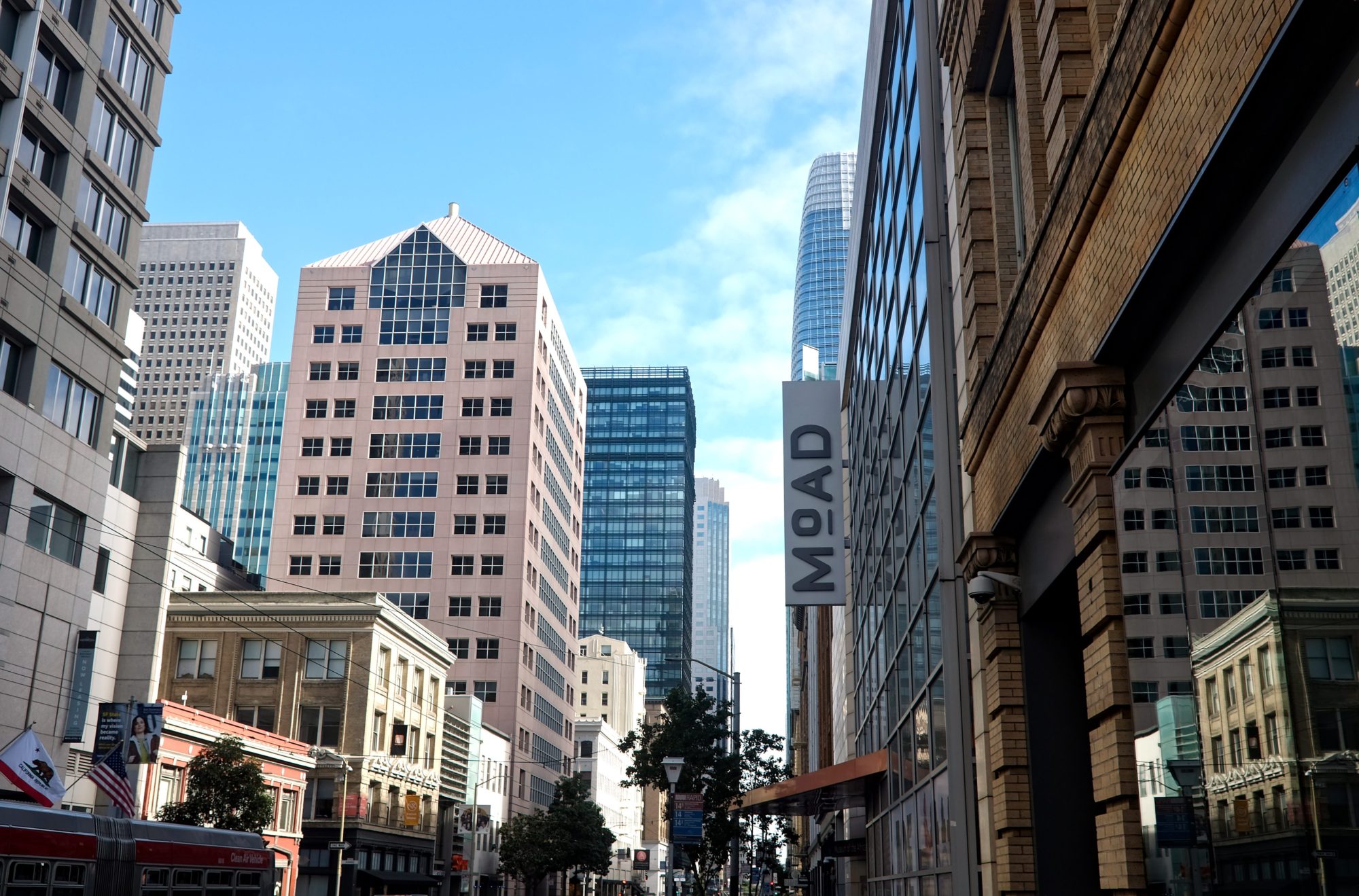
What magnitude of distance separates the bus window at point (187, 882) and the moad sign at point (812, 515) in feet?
58.3

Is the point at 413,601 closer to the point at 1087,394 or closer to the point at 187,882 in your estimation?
the point at 187,882

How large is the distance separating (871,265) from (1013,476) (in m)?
19.3

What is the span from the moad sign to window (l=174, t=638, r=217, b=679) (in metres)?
44.2

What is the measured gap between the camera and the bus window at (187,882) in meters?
25.9

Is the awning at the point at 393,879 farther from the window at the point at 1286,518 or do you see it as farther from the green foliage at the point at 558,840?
the window at the point at 1286,518

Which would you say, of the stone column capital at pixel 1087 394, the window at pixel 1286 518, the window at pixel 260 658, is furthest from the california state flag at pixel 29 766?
the window at pixel 260 658

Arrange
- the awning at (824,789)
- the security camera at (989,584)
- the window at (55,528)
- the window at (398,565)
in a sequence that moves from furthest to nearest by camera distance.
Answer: the window at (398,565) < the window at (55,528) < the awning at (824,789) < the security camera at (989,584)

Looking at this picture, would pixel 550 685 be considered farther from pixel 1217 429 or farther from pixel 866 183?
pixel 1217 429

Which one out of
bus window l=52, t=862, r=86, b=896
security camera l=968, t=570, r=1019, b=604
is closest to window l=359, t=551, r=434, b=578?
bus window l=52, t=862, r=86, b=896

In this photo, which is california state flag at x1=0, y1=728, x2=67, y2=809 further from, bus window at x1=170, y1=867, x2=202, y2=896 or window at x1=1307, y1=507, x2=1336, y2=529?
window at x1=1307, y1=507, x2=1336, y2=529

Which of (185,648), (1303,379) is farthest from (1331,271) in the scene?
(185,648)

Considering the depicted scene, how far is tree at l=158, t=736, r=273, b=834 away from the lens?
163 feet

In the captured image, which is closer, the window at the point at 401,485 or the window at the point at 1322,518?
the window at the point at 1322,518

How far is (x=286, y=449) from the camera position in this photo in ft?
355
